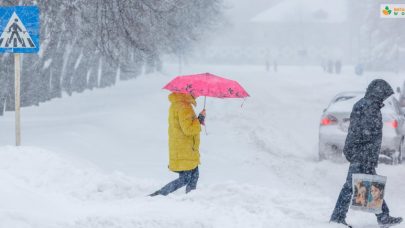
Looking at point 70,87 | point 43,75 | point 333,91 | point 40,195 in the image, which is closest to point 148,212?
point 40,195

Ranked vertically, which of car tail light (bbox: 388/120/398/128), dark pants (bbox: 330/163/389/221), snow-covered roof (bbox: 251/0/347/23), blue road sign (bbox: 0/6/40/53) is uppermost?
snow-covered roof (bbox: 251/0/347/23)

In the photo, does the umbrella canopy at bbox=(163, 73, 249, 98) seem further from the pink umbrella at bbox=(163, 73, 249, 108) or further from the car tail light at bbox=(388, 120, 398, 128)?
the car tail light at bbox=(388, 120, 398, 128)

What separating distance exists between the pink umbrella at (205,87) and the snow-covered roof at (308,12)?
101 meters

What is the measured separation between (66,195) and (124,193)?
0.96 meters

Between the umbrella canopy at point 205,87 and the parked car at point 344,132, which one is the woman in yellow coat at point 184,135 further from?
the parked car at point 344,132

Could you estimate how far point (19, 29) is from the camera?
1026 centimetres

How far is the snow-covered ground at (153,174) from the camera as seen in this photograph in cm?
745

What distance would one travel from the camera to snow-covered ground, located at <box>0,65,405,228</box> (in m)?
7.45

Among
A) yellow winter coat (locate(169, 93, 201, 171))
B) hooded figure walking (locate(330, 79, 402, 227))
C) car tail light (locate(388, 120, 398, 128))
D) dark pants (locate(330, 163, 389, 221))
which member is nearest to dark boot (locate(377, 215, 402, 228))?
dark pants (locate(330, 163, 389, 221))

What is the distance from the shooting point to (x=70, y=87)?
2972cm

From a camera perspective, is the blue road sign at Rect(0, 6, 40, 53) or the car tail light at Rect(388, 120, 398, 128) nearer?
the blue road sign at Rect(0, 6, 40, 53)

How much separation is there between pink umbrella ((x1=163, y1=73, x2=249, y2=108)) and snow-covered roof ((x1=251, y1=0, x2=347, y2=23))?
101 meters

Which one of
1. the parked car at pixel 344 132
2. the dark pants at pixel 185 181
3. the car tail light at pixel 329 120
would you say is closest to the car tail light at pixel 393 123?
the parked car at pixel 344 132

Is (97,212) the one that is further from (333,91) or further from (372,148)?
(333,91)
